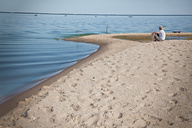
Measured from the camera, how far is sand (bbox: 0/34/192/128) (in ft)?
12.6

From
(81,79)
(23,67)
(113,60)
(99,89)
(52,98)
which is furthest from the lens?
(23,67)

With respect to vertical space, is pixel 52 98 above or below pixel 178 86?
Result: below

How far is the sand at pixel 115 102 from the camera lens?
3.84 m

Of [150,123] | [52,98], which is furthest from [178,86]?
[52,98]

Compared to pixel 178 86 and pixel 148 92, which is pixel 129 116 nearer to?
pixel 148 92

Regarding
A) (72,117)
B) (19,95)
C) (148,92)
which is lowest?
(19,95)

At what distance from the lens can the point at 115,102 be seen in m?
4.62

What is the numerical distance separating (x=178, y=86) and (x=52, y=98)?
4.02 meters

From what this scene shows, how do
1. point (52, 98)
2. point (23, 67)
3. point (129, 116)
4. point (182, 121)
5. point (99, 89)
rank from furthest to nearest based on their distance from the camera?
point (23, 67), point (99, 89), point (52, 98), point (129, 116), point (182, 121)

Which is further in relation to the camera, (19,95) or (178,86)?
(19,95)

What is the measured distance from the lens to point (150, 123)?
374 cm

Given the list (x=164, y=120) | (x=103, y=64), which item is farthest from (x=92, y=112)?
(x=103, y=64)

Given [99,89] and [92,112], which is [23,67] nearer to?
[99,89]

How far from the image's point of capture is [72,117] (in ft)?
13.2
